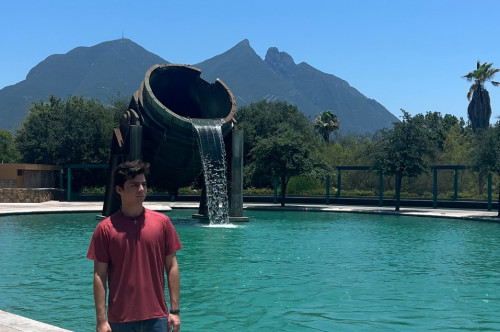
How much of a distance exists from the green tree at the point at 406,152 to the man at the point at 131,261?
35.6m

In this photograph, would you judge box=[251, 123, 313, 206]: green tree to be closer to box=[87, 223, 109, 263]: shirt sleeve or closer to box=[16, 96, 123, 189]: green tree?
box=[16, 96, 123, 189]: green tree

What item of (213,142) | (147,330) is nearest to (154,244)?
(147,330)

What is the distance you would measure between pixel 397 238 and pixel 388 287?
10.5m

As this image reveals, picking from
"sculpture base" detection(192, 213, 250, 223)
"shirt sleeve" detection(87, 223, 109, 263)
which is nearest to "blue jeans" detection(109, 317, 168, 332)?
"shirt sleeve" detection(87, 223, 109, 263)

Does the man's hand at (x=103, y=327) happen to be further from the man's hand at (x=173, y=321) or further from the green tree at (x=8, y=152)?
the green tree at (x=8, y=152)

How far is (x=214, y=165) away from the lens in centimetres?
2706

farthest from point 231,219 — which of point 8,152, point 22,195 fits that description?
point 8,152

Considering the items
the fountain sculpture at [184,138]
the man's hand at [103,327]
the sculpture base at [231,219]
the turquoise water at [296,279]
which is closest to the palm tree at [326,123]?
the sculpture base at [231,219]

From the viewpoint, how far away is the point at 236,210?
1104 inches

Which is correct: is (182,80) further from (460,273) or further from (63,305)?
(63,305)

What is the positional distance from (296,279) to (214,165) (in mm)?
13735

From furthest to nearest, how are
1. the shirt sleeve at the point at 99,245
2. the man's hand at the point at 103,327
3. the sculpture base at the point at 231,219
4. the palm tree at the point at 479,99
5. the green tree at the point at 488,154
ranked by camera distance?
the palm tree at the point at 479,99, the green tree at the point at 488,154, the sculpture base at the point at 231,219, the shirt sleeve at the point at 99,245, the man's hand at the point at 103,327

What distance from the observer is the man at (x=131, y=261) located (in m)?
4.90

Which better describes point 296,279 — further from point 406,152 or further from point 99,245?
point 406,152
